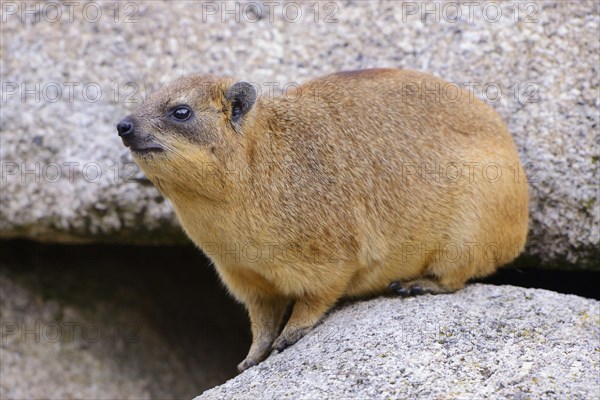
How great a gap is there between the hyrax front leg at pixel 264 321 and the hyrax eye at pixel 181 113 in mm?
1652

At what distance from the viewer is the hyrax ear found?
6188 mm

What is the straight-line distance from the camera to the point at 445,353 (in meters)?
5.50

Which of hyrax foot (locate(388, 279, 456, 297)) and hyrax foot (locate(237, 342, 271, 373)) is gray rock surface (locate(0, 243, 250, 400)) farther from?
hyrax foot (locate(388, 279, 456, 297))

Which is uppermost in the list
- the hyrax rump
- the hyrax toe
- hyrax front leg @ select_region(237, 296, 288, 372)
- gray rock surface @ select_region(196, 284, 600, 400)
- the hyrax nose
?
the hyrax nose

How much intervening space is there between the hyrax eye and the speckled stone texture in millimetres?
1805

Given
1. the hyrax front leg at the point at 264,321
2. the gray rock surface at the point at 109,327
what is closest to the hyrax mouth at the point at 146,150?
the hyrax front leg at the point at 264,321

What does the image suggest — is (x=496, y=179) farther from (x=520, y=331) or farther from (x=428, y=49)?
(x=428, y=49)

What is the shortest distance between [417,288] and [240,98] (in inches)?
81.9

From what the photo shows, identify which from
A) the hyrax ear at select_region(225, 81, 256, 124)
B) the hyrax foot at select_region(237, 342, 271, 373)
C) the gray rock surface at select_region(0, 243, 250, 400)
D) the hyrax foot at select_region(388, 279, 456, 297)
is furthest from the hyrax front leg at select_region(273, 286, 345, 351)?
the gray rock surface at select_region(0, 243, 250, 400)

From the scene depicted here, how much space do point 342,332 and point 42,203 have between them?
336 cm

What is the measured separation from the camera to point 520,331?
589 centimetres

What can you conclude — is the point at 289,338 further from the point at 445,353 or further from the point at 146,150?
the point at 146,150

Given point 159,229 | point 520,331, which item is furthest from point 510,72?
point 159,229

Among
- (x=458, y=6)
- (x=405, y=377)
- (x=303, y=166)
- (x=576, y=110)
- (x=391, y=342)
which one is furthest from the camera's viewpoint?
(x=458, y=6)
